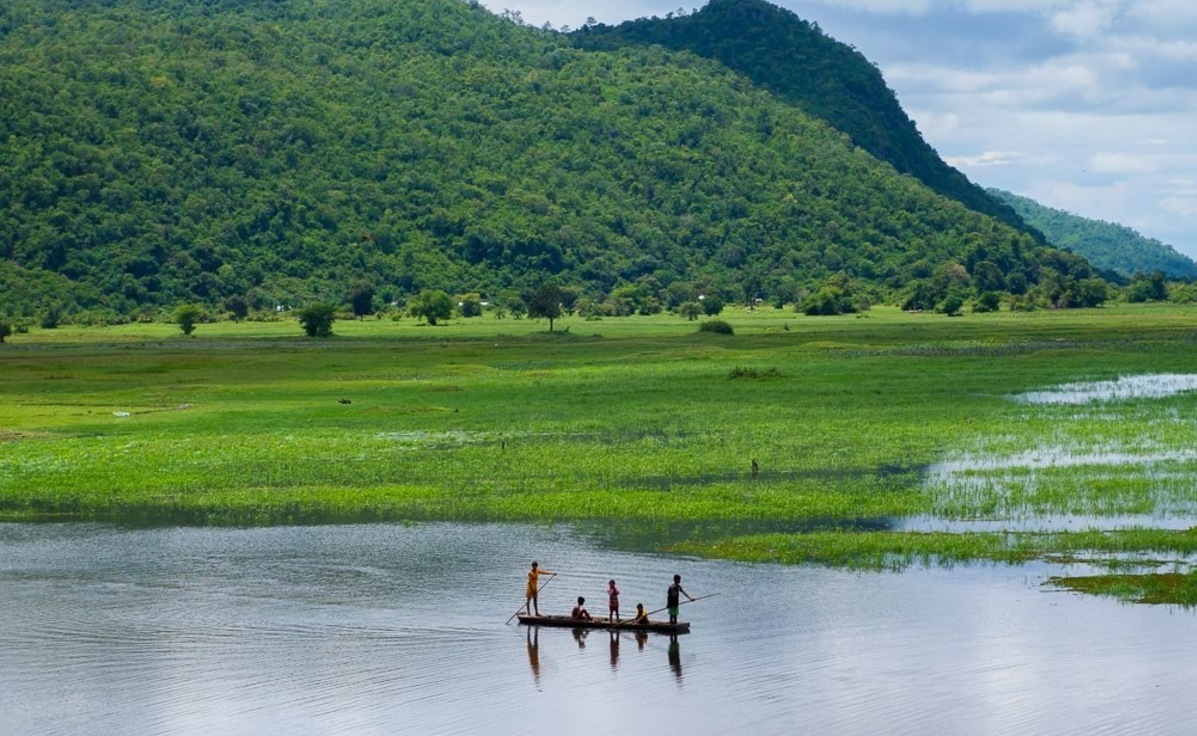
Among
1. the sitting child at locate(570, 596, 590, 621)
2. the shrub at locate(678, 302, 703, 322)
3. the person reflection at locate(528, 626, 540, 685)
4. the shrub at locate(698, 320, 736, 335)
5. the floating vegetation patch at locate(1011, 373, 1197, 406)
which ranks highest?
the shrub at locate(678, 302, 703, 322)

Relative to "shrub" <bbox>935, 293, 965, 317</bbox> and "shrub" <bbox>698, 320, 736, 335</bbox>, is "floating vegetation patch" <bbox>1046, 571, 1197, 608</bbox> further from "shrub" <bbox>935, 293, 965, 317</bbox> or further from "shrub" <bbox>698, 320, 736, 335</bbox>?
"shrub" <bbox>935, 293, 965, 317</bbox>

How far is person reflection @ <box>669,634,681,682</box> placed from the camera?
2703 centimetres

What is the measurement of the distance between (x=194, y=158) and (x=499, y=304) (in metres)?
43.2

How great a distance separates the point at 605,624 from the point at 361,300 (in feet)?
478

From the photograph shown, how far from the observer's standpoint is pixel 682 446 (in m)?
54.6

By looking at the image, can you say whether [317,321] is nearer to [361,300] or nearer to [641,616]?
[361,300]

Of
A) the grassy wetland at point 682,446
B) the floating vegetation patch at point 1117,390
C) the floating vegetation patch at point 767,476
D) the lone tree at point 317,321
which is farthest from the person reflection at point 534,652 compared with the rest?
the lone tree at point 317,321

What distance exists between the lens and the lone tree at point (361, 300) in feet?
564

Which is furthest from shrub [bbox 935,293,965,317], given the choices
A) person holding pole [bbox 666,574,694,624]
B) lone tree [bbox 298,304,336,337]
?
person holding pole [bbox 666,574,694,624]

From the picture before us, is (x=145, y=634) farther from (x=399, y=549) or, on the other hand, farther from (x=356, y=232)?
(x=356, y=232)

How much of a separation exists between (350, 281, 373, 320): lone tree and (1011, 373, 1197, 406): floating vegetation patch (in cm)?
10432

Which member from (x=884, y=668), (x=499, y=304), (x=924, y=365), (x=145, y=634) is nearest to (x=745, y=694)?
(x=884, y=668)

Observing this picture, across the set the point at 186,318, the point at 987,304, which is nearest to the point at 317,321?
the point at 186,318

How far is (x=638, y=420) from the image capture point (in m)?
63.8
